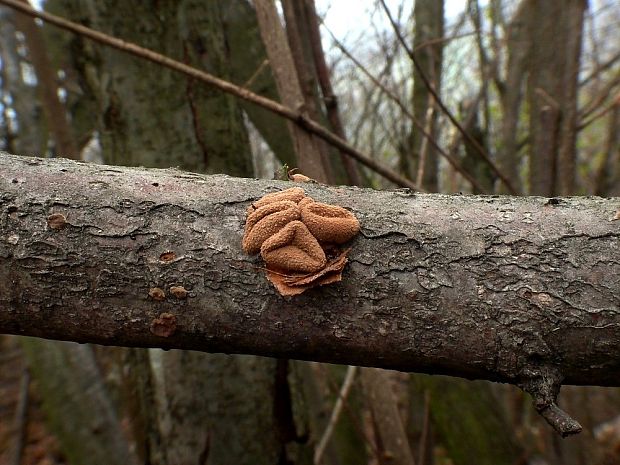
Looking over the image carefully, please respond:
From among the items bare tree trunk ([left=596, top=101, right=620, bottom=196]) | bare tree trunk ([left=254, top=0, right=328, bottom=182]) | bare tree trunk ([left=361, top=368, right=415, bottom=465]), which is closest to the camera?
bare tree trunk ([left=254, top=0, right=328, bottom=182])

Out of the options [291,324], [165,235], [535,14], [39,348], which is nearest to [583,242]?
[291,324]

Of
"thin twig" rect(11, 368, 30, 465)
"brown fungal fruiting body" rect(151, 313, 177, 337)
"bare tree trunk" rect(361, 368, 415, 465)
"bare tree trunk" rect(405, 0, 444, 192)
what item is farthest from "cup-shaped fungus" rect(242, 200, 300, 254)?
"bare tree trunk" rect(405, 0, 444, 192)

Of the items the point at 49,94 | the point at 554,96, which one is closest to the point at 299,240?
the point at 554,96

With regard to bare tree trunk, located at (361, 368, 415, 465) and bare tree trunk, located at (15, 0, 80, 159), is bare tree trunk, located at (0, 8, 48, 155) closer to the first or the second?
bare tree trunk, located at (15, 0, 80, 159)

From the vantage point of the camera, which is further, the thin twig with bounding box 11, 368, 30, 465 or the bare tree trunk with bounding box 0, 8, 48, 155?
the bare tree trunk with bounding box 0, 8, 48, 155

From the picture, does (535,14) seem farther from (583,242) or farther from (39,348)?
(39,348)

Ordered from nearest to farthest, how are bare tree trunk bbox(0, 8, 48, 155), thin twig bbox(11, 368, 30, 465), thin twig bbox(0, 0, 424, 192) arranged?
1. thin twig bbox(0, 0, 424, 192)
2. thin twig bbox(11, 368, 30, 465)
3. bare tree trunk bbox(0, 8, 48, 155)

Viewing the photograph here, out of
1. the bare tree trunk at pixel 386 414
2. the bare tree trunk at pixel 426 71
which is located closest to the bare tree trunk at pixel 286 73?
the bare tree trunk at pixel 386 414

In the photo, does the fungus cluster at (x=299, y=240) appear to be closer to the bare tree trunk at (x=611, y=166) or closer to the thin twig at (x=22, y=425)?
the thin twig at (x=22, y=425)
